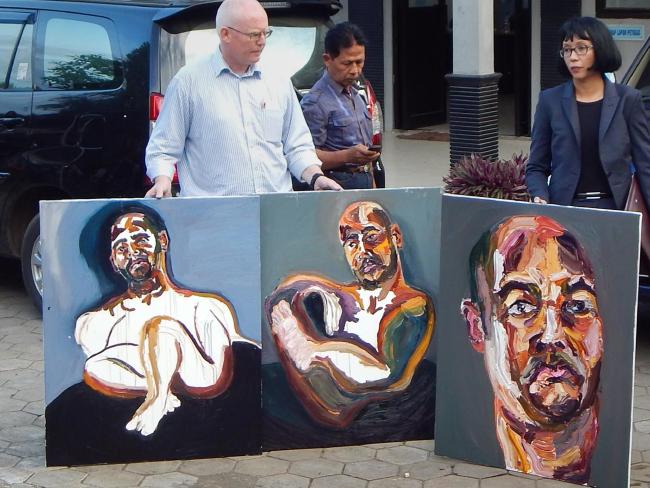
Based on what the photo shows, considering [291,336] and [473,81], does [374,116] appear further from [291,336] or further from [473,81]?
[473,81]

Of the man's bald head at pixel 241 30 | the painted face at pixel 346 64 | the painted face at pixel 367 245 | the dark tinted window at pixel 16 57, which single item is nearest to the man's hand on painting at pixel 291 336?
the painted face at pixel 367 245

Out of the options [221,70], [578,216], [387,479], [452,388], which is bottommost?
[387,479]

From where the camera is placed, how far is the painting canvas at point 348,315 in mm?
5465

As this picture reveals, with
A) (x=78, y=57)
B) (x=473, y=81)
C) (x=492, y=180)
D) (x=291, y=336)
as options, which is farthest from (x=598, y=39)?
(x=473, y=81)

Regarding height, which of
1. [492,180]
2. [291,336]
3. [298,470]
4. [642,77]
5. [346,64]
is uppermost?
[346,64]

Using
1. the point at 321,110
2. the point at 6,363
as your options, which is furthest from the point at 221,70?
the point at 6,363

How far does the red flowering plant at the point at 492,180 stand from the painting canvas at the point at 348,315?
38.2 inches

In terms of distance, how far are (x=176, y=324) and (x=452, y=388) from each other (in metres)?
1.18

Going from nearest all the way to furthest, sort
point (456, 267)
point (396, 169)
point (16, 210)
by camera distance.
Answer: point (456, 267)
point (16, 210)
point (396, 169)

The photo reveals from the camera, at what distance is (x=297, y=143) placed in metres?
6.02

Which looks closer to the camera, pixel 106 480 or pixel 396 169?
pixel 106 480

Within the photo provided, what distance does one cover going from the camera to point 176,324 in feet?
17.7

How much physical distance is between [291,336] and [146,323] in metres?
0.62

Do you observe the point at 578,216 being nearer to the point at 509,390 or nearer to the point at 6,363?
the point at 509,390
